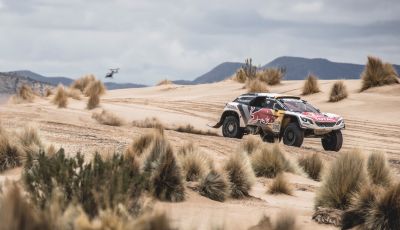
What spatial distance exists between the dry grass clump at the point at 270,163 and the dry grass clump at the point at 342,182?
4325 mm

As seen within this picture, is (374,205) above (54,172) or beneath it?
beneath

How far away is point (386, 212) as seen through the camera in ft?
29.1

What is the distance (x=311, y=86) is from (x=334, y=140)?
1469 centimetres

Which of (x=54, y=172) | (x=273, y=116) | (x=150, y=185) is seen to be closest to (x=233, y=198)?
(x=150, y=185)

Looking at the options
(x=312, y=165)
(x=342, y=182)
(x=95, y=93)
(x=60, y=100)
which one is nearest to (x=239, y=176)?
(x=342, y=182)

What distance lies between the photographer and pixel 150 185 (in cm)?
878

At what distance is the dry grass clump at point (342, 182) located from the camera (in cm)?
1041

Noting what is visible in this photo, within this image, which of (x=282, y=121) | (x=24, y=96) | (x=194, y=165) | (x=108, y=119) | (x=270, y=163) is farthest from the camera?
(x=24, y=96)

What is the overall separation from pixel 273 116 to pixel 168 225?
1650 centimetres

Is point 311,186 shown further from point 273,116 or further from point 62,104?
point 62,104

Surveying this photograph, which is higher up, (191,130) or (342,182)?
(342,182)

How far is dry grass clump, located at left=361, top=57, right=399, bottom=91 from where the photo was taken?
34.4 meters

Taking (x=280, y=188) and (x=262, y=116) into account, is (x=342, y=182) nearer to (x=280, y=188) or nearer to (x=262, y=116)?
(x=280, y=188)

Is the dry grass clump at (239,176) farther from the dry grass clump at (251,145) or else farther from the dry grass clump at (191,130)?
the dry grass clump at (191,130)
